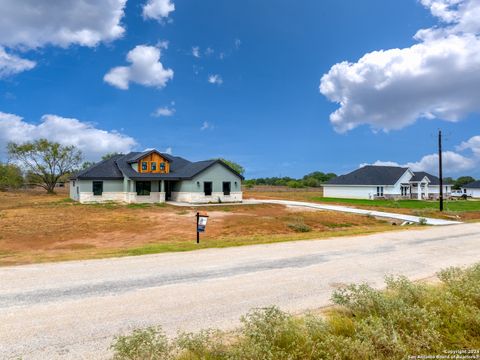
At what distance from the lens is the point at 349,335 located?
177 inches

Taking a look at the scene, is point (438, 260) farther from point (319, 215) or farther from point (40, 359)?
point (319, 215)

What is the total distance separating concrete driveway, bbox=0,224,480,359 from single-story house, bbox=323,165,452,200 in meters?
41.2

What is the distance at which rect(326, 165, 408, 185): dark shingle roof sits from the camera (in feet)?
166

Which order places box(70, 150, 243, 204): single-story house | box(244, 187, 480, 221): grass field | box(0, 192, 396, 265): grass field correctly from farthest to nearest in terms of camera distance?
box(70, 150, 243, 204): single-story house
box(244, 187, 480, 221): grass field
box(0, 192, 396, 265): grass field

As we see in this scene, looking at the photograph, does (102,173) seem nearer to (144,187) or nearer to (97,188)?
(97,188)

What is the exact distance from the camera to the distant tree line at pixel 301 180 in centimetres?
9679

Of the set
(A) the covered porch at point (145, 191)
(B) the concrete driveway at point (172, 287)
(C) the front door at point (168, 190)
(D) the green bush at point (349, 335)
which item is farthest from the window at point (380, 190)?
(D) the green bush at point (349, 335)

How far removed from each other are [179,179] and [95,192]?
8.95 m

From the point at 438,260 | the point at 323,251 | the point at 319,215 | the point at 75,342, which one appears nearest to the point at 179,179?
the point at 319,215

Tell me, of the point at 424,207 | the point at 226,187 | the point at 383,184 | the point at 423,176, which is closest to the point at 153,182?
the point at 226,187

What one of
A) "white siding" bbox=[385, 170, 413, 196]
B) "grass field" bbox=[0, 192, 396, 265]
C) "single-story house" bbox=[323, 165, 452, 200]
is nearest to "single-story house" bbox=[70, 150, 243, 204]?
"grass field" bbox=[0, 192, 396, 265]

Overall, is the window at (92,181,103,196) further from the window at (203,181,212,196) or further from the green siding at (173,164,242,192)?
the window at (203,181,212,196)

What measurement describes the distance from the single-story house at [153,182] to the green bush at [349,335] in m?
30.1

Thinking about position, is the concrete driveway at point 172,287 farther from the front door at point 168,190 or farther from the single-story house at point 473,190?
the single-story house at point 473,190
